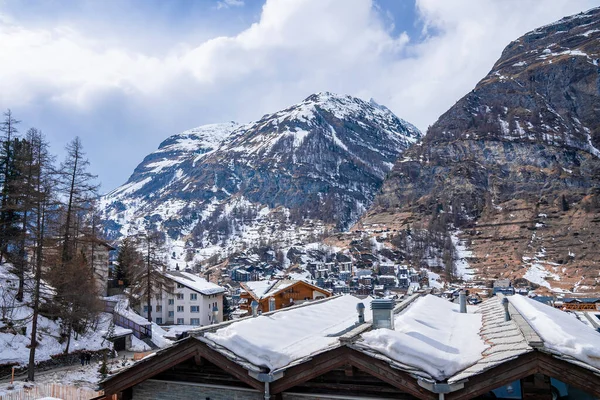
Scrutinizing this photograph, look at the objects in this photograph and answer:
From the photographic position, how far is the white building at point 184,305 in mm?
55438

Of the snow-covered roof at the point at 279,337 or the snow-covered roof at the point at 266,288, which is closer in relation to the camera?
the snow-covered roof at the point at 279,337

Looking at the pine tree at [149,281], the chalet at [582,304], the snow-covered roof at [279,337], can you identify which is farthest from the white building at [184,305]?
the chalet at [582,304]

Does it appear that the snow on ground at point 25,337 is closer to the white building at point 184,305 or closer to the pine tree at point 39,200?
the pine tree at point 39,200

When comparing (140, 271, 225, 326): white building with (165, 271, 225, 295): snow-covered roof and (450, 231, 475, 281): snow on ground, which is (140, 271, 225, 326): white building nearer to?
(165, 271, 225, 295): snow-covered roof

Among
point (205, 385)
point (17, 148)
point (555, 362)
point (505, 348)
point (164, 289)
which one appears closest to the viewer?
point (555, 362)

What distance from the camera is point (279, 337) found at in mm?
10891

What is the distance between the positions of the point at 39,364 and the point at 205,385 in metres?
22.4

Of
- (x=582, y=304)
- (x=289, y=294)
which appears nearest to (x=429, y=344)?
(x=289, y=294)

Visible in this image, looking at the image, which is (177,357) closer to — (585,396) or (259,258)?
(585,396)

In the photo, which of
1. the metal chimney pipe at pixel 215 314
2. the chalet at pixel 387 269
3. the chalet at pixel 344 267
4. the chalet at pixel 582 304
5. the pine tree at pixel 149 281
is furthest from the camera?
the chalet at pixel 344 267

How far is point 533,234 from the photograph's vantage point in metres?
157

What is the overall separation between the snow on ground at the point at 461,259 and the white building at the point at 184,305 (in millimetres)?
100410

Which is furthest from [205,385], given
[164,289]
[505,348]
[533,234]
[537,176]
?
[537,176]

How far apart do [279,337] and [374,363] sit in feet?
9.89
